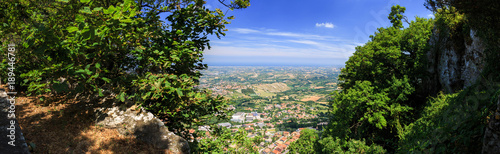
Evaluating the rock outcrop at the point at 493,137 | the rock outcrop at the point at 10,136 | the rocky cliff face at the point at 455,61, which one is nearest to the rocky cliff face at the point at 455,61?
the rocky cliff face at the point at 455,61

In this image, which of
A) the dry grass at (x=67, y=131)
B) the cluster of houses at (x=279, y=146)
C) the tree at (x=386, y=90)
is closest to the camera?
the dry grass at (x=67, y=131)

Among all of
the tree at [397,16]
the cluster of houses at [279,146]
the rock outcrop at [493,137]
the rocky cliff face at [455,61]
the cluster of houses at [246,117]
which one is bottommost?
the cluster of houses at [246,117]

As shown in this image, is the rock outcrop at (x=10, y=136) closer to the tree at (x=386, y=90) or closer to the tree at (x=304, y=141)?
the tree at (x=386, y=90)

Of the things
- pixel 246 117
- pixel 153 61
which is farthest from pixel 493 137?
pixel 246 117

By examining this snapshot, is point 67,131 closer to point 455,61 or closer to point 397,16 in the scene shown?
point 455,61

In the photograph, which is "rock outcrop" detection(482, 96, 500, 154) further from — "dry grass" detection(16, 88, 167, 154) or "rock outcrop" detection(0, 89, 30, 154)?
"rock outcrop" detection(0, 89, 30, 154)

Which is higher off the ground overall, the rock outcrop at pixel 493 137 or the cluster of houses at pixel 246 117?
the rock outcrop at pixel 493 137
